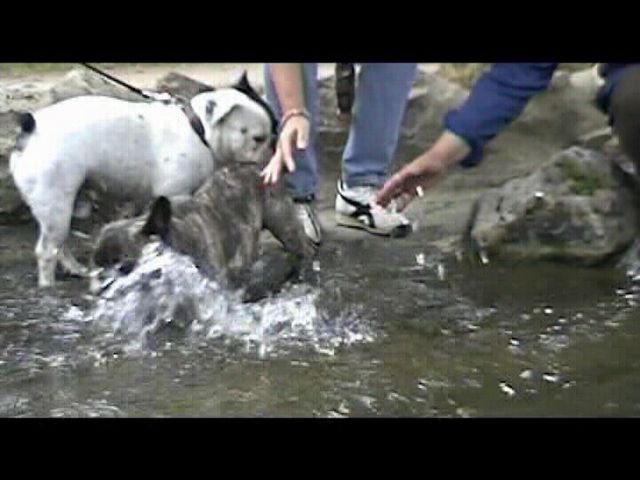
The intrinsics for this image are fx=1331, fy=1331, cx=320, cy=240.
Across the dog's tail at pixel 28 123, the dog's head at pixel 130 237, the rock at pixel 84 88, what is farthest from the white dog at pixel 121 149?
the rock at pixel 84 88

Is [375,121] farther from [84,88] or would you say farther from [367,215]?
[84,88]

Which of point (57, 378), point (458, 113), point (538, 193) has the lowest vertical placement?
point (57, 378)

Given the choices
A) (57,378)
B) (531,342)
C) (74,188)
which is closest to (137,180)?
(74,188)

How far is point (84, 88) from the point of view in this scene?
5047 millimetres

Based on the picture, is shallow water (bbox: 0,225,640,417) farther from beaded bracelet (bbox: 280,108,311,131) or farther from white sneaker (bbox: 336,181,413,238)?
beaded bracelet (bbox: 280,108,311,131)

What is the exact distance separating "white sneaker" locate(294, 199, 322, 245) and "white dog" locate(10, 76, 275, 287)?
244 millimetres

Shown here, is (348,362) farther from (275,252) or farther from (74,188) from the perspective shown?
(74,188)

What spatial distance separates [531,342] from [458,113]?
0.77 metres

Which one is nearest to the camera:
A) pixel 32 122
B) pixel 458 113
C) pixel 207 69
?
pixel 458 113

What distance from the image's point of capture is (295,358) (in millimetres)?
3244

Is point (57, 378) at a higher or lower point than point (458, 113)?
lower

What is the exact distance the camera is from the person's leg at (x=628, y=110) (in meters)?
3.06

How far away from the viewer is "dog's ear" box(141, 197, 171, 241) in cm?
343
